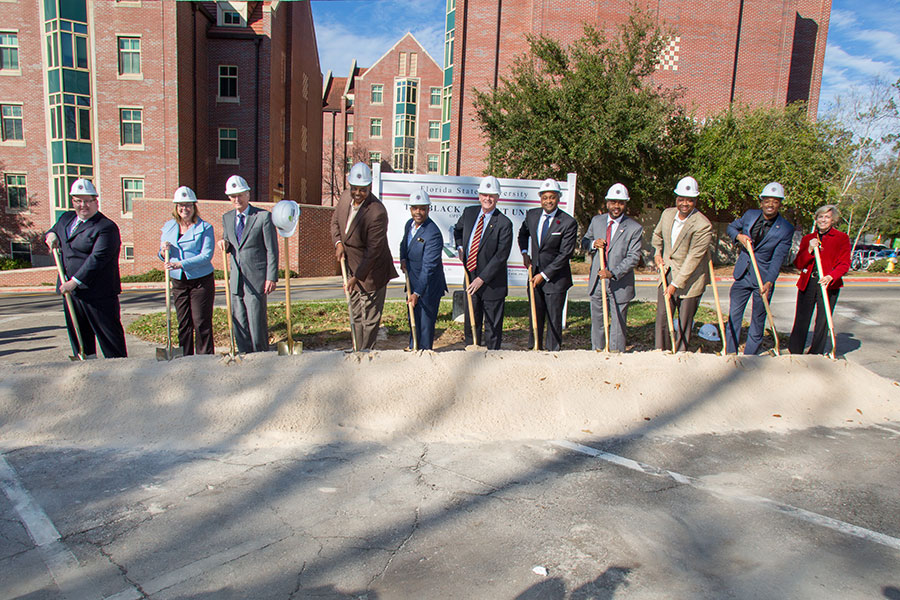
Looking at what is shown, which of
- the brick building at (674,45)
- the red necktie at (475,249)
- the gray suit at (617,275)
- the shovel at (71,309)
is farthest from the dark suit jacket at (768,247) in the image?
the brick building at (674,45)

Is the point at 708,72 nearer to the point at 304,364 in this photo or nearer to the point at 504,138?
the point at 504,138

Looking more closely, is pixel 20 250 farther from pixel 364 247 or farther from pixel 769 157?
pixel 769 157

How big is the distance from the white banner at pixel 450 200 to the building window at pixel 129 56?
24322mm

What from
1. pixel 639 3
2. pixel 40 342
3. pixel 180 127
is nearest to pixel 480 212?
pixel 40 342

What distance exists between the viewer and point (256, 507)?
339cm

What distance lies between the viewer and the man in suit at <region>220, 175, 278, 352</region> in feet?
20.0

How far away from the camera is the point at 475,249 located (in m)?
6.60

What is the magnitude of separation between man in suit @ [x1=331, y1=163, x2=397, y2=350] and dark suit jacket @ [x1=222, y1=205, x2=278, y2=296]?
2.34 ft

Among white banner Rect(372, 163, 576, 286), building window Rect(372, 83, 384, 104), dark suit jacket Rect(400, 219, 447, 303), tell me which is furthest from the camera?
building window Rect(372, 83, 384, 104)

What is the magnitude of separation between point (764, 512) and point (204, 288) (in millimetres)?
5467

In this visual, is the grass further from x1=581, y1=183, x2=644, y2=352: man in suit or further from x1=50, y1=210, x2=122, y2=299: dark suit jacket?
x1=50, y1=210, x2=122, y2=299: dark suit jacket

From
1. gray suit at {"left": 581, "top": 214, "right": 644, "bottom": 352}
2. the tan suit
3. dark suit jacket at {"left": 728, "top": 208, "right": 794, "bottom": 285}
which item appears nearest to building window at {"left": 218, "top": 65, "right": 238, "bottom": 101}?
gray suit at {"left": 581, "top": 214, "right": 644, "bottom": 352}

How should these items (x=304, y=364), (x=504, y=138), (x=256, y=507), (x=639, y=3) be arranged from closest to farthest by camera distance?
1. (x=256, y=507)
2. (x=304, y=364)
3. (x=504, y=138)
4. (x=639, y=3)

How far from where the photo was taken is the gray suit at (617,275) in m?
6.56
